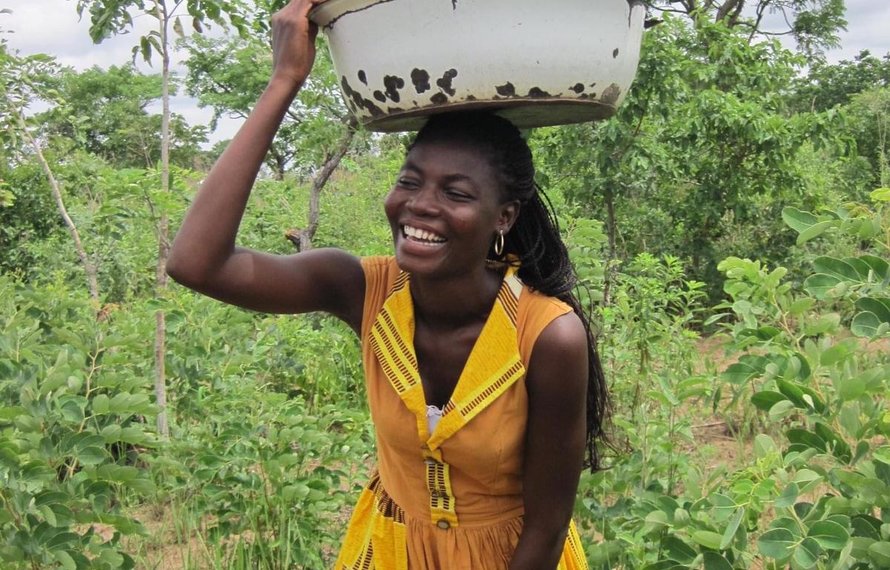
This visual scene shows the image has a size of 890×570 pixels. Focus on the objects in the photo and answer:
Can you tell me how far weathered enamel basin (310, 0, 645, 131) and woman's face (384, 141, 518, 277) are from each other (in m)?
0.08

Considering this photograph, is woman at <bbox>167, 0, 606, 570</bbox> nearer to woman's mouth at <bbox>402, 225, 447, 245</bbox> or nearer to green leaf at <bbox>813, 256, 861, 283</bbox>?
woman's mouth at <bbox>402, 225, 447, 245</bbox>

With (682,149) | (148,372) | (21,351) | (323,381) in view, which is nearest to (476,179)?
(21,351)

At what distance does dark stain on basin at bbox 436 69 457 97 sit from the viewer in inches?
44.0

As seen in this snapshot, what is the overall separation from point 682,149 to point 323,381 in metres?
3.82

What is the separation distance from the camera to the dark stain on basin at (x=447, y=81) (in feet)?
3.67

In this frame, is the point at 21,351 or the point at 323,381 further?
the point at 323,381

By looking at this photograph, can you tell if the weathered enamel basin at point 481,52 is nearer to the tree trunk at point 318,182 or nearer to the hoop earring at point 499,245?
the hoop earring at point 499,245

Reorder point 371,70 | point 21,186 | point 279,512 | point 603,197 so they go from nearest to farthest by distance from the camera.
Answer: point 371,70 < point 279,512 < point 603,197 < point 21,186

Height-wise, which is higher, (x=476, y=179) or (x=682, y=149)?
(x=476, y=179)

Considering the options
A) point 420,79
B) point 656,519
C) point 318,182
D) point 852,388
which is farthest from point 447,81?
point 318,182

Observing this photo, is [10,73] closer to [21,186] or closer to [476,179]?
[476,179]

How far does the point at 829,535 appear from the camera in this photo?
1.27 meters

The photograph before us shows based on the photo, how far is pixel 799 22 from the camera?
608 inches

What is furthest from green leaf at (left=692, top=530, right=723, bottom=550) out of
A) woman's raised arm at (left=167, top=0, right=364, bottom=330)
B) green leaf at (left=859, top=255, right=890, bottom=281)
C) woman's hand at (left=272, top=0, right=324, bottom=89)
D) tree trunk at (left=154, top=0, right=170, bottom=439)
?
tree trunk at (left=154, top=0, right=170, bottom=439)
